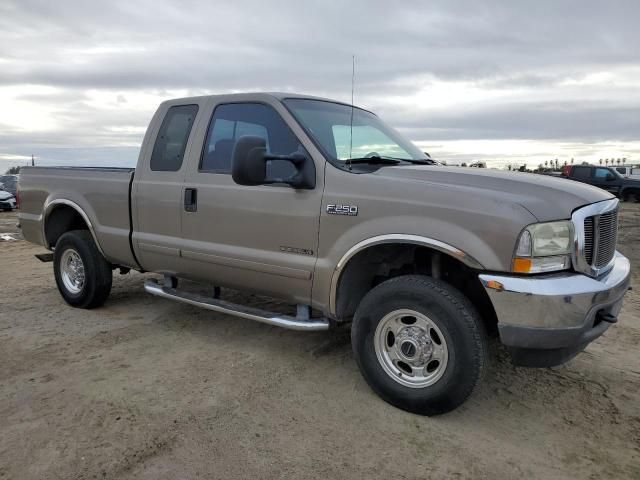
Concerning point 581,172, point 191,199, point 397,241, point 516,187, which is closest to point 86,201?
point 191,199

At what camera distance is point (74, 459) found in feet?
9.55

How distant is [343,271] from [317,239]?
0.94 ft

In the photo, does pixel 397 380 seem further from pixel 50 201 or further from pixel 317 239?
pixel 50 201

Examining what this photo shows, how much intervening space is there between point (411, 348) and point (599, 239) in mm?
1327

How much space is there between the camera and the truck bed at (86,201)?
17.0 feet

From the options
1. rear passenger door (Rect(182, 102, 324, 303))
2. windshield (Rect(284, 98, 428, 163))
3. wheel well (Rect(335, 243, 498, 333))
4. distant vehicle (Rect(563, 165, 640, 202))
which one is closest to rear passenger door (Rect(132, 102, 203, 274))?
rear passenger door (Rect(182, 102, 324, 303))

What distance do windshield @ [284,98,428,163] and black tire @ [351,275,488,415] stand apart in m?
1.09

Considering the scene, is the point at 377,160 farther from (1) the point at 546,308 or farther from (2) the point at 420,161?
(1) the point at 546,308

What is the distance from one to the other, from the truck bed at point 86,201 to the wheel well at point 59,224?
11 mm

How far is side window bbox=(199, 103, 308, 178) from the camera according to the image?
4097mm

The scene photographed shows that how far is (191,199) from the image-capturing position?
14.8ft

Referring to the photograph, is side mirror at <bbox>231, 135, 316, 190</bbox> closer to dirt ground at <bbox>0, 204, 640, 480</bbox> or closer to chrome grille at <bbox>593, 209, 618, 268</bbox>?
dirt ground at <bbox>0, 204, 640, 480</bbox>

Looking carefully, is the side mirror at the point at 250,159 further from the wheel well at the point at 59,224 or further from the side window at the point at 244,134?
the wheel well at the point at 59,224

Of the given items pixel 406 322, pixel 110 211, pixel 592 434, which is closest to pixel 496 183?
pixel 406 322
